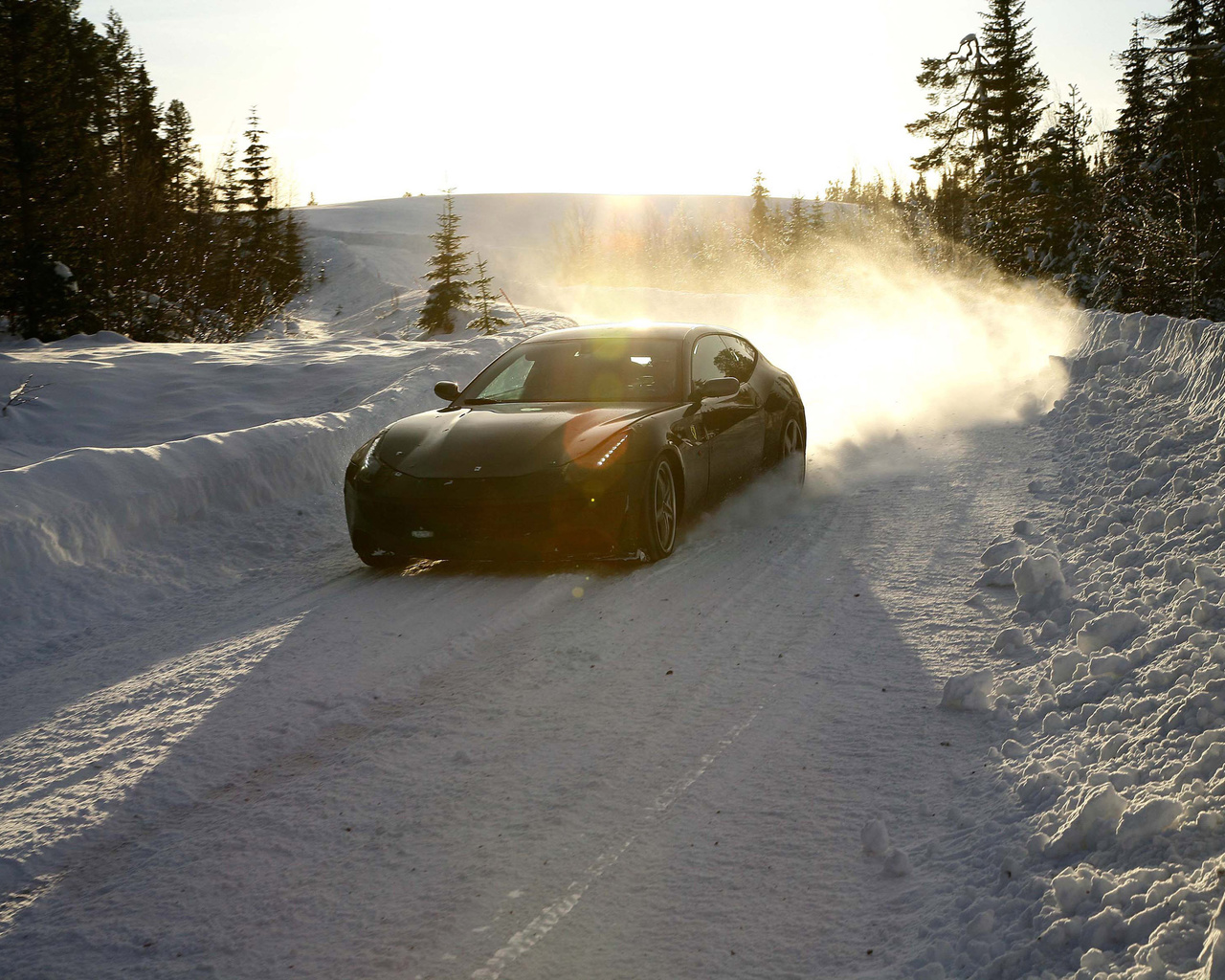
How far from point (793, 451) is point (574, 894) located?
6.48 meters

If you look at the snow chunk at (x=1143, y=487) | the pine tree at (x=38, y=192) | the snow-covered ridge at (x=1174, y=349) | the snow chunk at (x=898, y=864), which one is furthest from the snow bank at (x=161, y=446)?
the snow-covered ridge at (x=1174, y=349)

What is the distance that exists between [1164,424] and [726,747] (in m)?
5.49

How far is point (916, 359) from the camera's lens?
17641 mm

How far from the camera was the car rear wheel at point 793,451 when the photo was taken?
28.8 ft

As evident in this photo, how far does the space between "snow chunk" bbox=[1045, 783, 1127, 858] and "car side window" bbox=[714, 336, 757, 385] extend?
219 inches

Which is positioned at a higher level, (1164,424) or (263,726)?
(1164,424)

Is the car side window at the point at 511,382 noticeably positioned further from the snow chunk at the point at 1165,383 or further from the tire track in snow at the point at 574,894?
the snow chunk at the point at 1165,383

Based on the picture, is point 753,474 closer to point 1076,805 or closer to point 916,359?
point 1076,805

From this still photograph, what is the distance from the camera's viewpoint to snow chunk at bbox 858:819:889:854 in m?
3.08

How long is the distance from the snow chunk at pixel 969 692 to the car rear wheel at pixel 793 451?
180 inches

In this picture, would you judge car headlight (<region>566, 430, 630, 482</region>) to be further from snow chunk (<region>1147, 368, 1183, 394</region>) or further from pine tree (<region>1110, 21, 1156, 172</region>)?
pine tree (<region>1110, 21, 1156, 172</region>)

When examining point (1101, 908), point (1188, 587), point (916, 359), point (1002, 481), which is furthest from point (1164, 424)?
point (916, 359)

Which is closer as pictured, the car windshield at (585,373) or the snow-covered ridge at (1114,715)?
the snow-covered ridge at (1114,715)

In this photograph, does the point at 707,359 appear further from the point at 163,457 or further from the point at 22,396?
the point at 22,396
